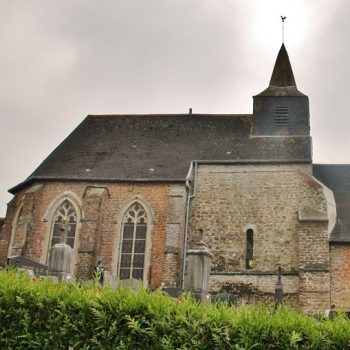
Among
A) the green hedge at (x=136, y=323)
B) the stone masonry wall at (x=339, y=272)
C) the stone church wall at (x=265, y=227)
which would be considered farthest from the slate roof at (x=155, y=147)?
the green hedge at (x=136, y=323)

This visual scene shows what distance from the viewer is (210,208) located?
21.5 meters

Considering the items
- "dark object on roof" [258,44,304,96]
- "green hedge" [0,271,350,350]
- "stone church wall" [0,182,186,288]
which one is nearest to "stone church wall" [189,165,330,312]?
"stone church wall" [0,182,186,288]

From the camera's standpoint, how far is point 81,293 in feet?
21.4

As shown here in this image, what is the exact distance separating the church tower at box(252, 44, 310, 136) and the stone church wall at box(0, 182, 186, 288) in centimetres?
532

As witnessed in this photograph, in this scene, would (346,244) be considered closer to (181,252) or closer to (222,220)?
(222,220)

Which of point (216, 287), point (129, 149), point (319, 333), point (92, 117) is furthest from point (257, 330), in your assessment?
point (92, 117)

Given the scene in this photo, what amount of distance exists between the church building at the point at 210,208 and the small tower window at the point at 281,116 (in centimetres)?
4

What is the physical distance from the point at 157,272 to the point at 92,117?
9.78 metres

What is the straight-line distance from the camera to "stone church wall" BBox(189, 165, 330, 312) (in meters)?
19.1

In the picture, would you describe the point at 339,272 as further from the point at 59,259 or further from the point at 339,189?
the point at 59,259

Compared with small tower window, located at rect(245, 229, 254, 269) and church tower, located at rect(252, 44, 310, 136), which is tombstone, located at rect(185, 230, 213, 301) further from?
church tower, located at rect(252, 44, 310, 136)

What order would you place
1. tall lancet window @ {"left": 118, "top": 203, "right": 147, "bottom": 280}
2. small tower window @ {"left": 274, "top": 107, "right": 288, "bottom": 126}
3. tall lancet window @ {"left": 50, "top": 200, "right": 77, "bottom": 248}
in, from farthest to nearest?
small tower window @ {"left": 274, "top": 107, "right": 288, "bottom": 126} < tall lancet window @ {"left": 50, "top": 200, "right": 77, "bottom": 248} < tall lancet window @ {"left": 118, "top": 203, "right": 147, "bottom": 280}

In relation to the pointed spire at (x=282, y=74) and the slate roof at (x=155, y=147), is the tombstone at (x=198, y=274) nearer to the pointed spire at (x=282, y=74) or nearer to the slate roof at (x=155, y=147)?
the slate roof at (x=155, y=147)

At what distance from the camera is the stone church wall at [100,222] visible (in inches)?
800
